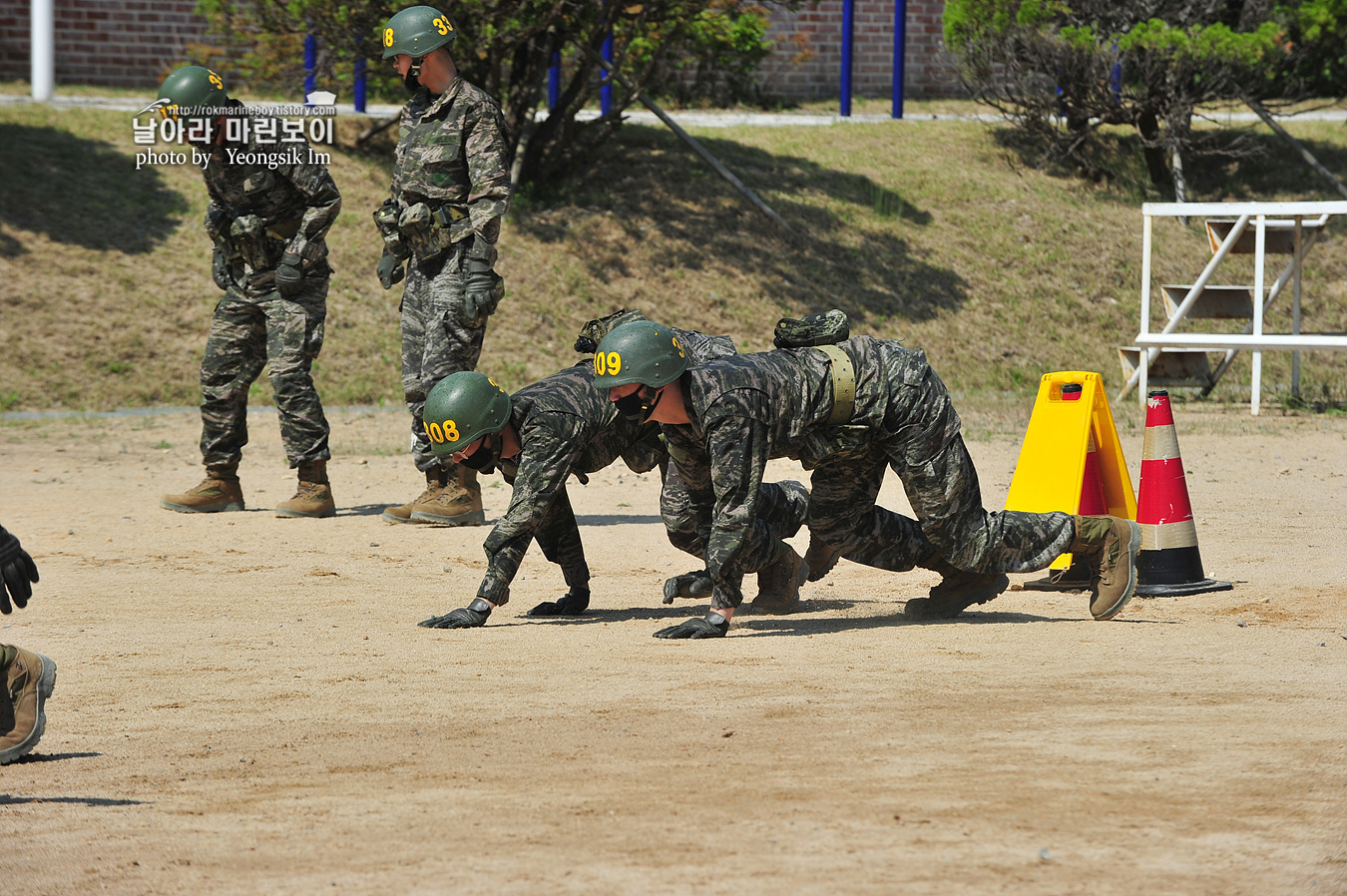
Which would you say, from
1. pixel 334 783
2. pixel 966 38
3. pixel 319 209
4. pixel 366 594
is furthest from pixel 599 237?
pixel 334 783

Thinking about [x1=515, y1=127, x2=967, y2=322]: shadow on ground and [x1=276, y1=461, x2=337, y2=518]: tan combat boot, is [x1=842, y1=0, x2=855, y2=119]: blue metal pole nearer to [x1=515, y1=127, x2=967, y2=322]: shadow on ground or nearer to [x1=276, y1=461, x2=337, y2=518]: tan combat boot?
[x1=515, y1=127, x2=967, y2=322]: shadow on ground

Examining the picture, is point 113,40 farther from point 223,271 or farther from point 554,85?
point 223,271

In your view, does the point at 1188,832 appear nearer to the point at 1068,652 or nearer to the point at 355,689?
the point at 1068,652

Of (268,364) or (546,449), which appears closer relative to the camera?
(546,449)

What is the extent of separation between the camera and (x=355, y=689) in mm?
4539

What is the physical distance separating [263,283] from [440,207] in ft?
4.16

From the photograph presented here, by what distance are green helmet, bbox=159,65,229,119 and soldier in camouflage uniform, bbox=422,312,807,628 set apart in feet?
11.3

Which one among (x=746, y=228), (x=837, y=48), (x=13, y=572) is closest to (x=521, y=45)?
(x=746, y=228)

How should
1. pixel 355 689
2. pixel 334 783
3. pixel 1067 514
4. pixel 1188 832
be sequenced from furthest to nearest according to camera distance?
pixel 1067 514, pixel 355 689, pixel 334 783, pixel 1188 832

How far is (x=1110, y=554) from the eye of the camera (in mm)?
5531

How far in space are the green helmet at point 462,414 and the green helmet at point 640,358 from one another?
1.61 ft

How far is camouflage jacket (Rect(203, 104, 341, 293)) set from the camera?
795cm

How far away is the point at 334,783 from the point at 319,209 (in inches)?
Answer: 202

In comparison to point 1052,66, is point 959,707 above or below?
below
